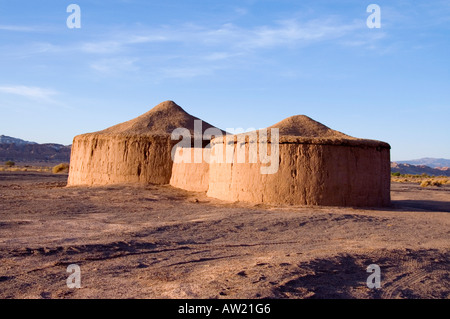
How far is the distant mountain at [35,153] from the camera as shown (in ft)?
251

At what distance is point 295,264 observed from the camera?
17.9ft

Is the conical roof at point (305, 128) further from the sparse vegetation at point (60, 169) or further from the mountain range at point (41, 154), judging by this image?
the mountain range at point (41, 154)

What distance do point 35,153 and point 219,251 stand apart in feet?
269

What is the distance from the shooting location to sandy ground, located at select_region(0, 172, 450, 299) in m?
4.66

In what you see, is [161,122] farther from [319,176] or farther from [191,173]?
[319,176]

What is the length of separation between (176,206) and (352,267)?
259 inches

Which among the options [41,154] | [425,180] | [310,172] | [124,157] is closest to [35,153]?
[41,154]

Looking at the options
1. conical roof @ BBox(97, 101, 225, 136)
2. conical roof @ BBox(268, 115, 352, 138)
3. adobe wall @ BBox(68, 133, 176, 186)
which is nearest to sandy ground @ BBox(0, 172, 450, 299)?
conical roof @ BBox(268, 115, 352, 138)

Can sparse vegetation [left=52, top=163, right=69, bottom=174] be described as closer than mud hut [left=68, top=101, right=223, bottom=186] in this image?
No

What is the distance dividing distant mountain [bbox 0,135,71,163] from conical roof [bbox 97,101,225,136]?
58093 millimetres

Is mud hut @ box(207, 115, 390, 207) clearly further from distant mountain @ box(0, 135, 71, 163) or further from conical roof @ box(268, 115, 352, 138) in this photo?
distant mountain @ box(0, 135, 71, 163)

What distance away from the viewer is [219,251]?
21.1 feet
